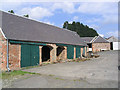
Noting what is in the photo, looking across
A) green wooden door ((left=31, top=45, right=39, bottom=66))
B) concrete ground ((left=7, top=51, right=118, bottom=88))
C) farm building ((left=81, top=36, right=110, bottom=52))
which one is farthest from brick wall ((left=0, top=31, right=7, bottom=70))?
farm building ((left=81, top=36, right=110, bottom=52))

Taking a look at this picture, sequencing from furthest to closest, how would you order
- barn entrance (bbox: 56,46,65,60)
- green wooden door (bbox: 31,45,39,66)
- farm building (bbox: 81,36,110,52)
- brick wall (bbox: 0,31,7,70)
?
1. farm building (bbox: 81,36,110,52)
2. barn entrance (bbox: 56,46,65,60)
3. green wooden door (bbox: 31,45,39,66)
4. brick wall (bbox: 0,31,7,70)

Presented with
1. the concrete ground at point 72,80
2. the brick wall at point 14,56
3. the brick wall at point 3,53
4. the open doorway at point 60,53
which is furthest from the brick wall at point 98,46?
the brick wall at point 3,53

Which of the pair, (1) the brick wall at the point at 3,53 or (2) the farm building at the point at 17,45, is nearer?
(1) the brick wall at the point at 3,53

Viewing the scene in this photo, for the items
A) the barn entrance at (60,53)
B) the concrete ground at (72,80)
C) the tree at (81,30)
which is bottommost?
the concrete ground at (72,80)

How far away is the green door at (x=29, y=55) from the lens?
12398 millimetres

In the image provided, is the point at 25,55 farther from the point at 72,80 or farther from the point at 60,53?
the point at 60,53

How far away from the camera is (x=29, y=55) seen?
513 inches

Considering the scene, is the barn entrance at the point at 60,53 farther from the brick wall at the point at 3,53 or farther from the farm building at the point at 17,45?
the brick wall at the point at 3,53

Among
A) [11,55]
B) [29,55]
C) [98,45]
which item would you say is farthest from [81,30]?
[11,55]

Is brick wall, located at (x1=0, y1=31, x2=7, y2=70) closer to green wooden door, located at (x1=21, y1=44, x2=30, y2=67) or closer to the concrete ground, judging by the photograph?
green wooden door, located at (x1=21, y1=44, x2=30, y2=67)

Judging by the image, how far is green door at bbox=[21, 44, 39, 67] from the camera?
12398mm

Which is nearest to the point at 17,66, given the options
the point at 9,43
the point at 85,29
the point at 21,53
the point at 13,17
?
the point at 21,53

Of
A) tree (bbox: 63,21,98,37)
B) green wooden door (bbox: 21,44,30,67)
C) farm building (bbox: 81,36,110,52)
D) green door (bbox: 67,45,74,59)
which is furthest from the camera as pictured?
tree (bbox: 63,21,98,37)

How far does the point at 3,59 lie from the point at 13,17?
20.0 ft
